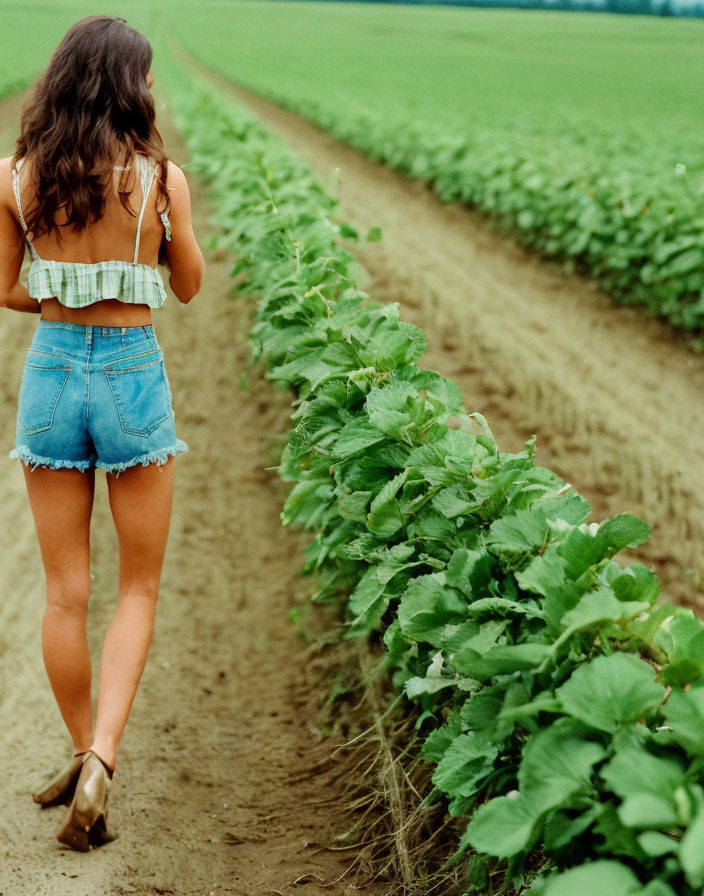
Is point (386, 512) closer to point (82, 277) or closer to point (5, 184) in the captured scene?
point (82, 277)

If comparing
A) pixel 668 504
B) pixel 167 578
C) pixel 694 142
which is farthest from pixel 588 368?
pixel 694 142

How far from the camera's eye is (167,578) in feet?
14.2

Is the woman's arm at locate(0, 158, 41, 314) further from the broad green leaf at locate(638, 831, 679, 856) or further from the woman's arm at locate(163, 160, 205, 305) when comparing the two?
the broad green leaf at locate(638, 831, 679, 856)

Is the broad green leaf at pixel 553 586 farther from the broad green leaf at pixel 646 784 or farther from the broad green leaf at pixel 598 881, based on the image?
the broad green leaf at pixel 598 881

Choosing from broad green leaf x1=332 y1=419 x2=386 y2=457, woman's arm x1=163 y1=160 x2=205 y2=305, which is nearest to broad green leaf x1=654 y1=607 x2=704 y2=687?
broad green leaf x1=332 y1=419 x2=386 y2=457

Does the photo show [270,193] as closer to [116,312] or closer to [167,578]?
[167,578]

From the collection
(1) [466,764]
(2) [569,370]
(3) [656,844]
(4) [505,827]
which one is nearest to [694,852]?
(3) [656,844]

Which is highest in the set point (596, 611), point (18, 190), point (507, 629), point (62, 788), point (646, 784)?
point (18, 190)

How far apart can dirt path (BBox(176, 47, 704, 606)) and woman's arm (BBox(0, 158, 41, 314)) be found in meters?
2.30

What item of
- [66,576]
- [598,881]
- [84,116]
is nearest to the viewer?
[598,881]

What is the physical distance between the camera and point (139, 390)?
2.53 m

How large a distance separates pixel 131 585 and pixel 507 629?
136cm

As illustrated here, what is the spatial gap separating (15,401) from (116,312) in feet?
12.3

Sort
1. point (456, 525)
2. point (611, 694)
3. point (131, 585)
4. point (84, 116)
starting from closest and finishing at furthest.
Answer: point (611, 694) → point (456, 525) → point (84, 116) → point (131, 585)
